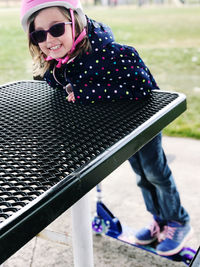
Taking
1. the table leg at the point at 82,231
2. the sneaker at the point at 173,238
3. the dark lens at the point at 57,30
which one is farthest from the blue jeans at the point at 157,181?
the dark lens at the point at 57,30

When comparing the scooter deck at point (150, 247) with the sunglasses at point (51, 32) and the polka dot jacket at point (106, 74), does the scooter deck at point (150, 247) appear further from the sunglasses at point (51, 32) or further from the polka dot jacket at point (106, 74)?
the sunglasses at point (51, 32)

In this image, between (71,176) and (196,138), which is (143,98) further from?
(196,138)

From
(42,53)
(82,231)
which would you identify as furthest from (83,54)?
(82,231)

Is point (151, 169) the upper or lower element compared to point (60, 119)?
lower

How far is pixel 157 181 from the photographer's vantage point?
1.90 metres

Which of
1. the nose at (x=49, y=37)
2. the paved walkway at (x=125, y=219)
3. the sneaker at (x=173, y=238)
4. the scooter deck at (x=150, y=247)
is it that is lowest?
the paved walkway at (x=125, y=219)

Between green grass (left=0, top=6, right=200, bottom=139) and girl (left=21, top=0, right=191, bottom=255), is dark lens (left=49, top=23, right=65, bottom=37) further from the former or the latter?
green grass (left=0, top=6, right=200, bottom=139)

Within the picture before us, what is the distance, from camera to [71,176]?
933mm

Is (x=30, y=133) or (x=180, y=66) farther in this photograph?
(x=180, y=66)

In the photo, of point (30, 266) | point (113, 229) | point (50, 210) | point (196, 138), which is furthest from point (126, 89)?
point (196, 138)

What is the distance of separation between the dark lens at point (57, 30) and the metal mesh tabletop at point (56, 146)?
0.27 meters

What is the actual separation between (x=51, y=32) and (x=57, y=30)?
2 cm

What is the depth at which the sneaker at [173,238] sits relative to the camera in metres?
1.93

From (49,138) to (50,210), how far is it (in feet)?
1.19
